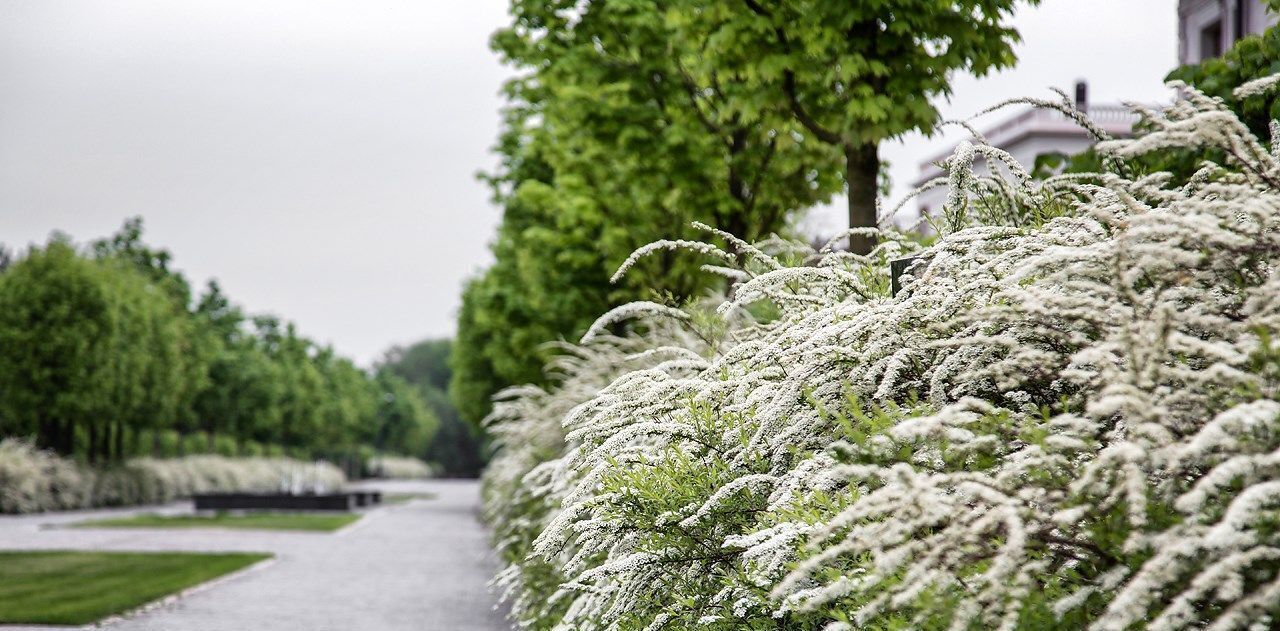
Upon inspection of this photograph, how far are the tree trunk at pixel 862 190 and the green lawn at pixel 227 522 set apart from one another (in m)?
19.5

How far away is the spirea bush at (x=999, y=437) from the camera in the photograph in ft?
9.39

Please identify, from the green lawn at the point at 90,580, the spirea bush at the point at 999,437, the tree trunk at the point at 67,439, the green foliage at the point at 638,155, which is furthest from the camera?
the tree trunk at the point at 67,439

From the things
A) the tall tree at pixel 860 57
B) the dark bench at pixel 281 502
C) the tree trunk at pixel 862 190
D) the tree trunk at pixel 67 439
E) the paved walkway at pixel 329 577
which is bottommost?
the dark bench at pixel 281 502

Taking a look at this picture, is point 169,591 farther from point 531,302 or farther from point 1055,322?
point 1055,322

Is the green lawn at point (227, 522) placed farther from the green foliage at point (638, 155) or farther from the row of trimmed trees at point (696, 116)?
the green foliage at point (638, 155)

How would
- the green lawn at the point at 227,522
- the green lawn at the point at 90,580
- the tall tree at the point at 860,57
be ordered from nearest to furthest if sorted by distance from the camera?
1. the tall tree at the point at 860,57
2. the green lawn at the point at 90,580
3. the green lawn at the point at 227,522

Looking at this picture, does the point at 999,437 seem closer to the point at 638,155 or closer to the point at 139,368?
the point at 638,155

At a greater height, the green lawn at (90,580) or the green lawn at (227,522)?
the green lawn at (90,580)

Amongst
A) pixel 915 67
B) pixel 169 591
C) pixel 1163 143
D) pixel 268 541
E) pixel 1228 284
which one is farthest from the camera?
pixel 268 541

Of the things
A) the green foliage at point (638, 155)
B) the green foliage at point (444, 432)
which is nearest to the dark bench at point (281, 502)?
the green foliage at point (638, 155)

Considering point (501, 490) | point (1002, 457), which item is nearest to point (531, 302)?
point (501, 490)

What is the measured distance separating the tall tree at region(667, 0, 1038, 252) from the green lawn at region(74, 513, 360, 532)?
1931 cm

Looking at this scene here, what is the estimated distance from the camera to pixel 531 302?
1941cm

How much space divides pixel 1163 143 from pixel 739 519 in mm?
2255
